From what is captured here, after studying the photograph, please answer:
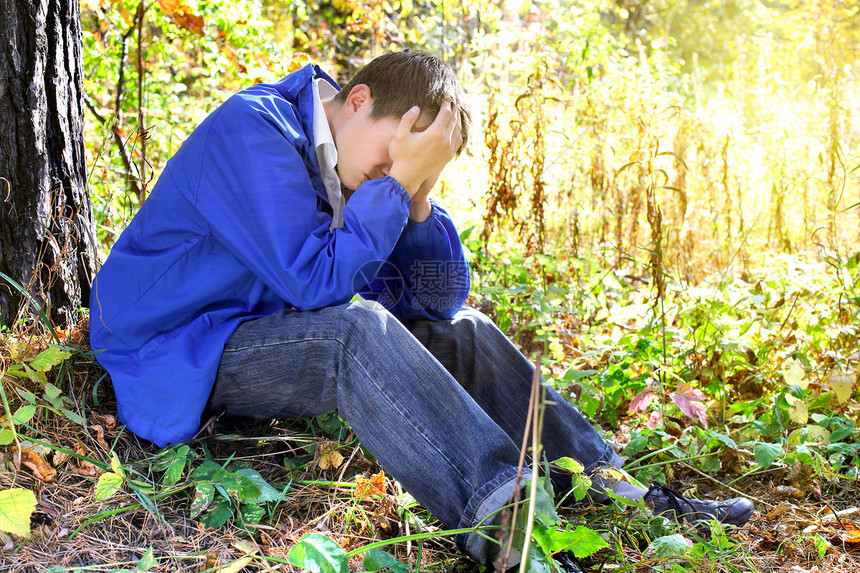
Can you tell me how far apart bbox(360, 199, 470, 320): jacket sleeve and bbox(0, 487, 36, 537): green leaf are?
933mm

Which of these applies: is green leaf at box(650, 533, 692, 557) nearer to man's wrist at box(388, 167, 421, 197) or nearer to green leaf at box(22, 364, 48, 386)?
man's wrist at box(388, 167, 421, 197)

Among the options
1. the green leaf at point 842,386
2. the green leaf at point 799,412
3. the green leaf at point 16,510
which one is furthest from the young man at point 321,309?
the green leaf at point 842,386

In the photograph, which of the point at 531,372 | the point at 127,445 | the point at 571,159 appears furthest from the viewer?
the point at 571,159

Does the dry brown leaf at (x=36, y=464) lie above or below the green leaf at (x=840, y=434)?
above

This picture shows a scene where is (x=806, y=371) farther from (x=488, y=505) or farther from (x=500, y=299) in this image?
(x=488, y=505)

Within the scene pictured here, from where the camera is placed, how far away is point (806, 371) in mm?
2312

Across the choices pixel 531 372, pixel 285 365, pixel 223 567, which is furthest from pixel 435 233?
pixel 223 567

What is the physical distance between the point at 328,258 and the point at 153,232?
1.49 feet

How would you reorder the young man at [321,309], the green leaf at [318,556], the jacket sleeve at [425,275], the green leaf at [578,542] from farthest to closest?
the jacket sleeve at [425,275] → the young man at [321,309] → the green leaf at [578,542] → the green leaf at [318,556]

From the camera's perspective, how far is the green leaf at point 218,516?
1.39m

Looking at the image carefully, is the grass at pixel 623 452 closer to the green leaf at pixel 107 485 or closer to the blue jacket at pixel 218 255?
the green leaf at pixel 107 485

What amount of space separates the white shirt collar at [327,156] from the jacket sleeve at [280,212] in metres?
0.11

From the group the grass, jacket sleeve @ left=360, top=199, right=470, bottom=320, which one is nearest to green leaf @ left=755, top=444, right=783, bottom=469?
the grass

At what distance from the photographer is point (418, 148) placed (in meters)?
1.58
